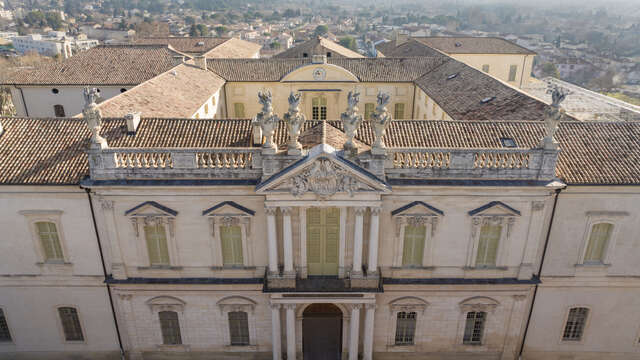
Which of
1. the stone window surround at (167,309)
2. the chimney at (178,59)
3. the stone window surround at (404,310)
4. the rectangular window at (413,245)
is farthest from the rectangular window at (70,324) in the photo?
the chimney at (178,59)

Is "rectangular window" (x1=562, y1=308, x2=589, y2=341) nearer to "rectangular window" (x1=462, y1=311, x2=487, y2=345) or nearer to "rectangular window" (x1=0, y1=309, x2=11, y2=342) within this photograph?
"rectangular window" (x1=462, y1=311, x2=487, y2=345)

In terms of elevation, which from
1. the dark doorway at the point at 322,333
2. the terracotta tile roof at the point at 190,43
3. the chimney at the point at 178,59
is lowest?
the dark doorway at the point at 322,333

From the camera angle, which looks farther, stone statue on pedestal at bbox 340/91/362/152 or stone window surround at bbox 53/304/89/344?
stone window surround at bbox 53/304/89/344

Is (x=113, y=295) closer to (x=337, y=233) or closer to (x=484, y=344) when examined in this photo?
(x=337, y=233)

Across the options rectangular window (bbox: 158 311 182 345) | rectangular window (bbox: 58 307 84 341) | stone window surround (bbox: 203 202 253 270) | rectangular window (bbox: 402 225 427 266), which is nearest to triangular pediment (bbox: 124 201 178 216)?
stone window surround (bbox: 203 202 253 270)

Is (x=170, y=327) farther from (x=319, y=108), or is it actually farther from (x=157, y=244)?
(x=319, y=108)

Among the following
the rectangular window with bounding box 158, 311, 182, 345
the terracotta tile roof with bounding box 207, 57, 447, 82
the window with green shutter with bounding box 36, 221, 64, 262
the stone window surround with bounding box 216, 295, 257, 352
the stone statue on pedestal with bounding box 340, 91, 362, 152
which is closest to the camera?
the stone statue on pedestal with bounding box 340, 91, 362, 152

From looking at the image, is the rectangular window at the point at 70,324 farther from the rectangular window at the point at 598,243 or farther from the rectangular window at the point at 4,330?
the rectangular window at the point at 598,243
